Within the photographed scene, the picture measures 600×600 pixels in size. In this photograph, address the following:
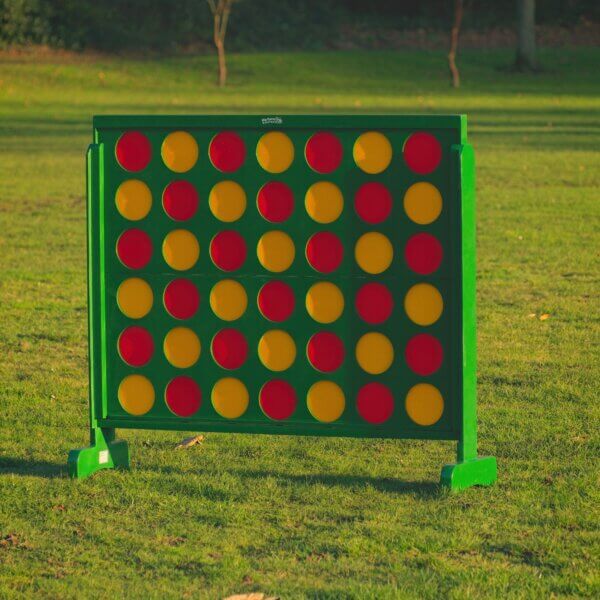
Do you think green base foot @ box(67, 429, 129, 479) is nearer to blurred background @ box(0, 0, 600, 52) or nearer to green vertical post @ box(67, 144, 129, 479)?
green vertical post @ box(67, 144, 129, 479)

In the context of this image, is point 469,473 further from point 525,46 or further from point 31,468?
point 525,46

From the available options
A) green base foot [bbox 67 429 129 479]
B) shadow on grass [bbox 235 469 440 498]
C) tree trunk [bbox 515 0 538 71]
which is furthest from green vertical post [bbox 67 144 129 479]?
tree trunk [bbox 515 0 538 71]

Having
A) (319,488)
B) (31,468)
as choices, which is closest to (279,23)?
(31,468)

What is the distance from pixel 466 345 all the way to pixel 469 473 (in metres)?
0.48

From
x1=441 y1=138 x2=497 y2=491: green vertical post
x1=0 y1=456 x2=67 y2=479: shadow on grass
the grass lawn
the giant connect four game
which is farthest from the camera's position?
x1=0 y1=456 x2=67 y2=479: shadow on grass

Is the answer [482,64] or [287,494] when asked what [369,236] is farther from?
[482,64]

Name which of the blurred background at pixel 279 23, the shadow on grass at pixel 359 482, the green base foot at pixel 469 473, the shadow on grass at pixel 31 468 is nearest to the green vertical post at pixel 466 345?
the green base foot at pixel 469 473

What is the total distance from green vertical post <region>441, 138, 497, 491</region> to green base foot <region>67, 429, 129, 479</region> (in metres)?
1.33

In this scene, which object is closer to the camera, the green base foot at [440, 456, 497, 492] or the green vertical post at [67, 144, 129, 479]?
the green base foot at [440, 456, 497, 492]

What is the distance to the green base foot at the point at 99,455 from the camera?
18.2 feet

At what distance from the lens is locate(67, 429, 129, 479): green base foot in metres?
5.55

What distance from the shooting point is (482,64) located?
4775 cm

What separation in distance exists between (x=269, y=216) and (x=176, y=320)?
57 centimetres

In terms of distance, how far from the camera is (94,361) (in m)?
5.67
